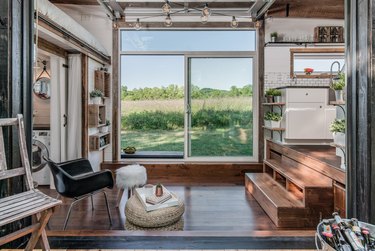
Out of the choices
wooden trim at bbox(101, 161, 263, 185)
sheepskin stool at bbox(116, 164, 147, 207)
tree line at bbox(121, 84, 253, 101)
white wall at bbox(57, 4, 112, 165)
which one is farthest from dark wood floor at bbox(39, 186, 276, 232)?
tree line at bbox(121, 84, 253, 101)

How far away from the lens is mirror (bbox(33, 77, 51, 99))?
4.70 metres

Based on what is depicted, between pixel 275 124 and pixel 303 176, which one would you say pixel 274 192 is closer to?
pixel 303 176

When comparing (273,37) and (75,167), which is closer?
(75,167)

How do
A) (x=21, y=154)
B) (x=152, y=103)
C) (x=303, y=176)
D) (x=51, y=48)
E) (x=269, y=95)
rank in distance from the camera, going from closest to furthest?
(x=21, y=154) → (x=303, y=176) → (x=51, y=48) → (x=269, y=95) → (x=152, y=103)

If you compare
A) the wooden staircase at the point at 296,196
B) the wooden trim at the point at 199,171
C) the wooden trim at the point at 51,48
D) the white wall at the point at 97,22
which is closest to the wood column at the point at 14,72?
the wooden trim at the point at 51,48

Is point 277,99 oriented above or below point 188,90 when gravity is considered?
below

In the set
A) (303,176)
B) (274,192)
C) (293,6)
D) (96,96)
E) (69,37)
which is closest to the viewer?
(303,176)

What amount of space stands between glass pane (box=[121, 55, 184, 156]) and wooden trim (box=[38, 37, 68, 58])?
145 cm

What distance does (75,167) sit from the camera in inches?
133

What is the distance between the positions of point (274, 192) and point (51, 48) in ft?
12.6

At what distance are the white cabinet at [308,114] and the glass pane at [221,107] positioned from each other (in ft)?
3.26

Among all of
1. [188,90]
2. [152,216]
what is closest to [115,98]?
[188,90]

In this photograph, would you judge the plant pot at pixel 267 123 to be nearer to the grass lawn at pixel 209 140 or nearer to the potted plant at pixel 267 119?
the potted plant at pixel 267 119

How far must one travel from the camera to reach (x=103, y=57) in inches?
199
